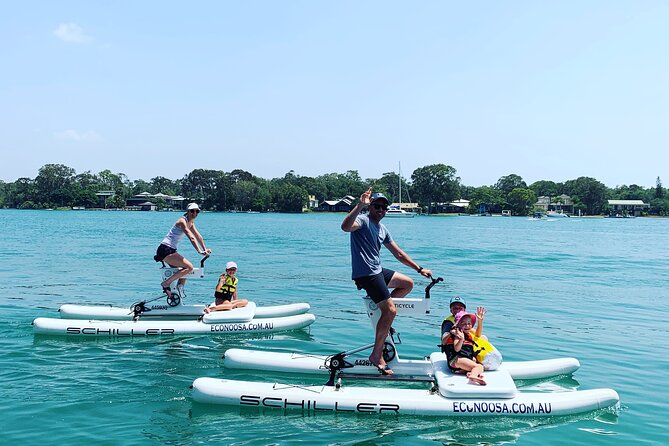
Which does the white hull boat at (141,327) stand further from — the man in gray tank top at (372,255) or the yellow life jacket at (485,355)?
the yellow life jacket at (485,355)

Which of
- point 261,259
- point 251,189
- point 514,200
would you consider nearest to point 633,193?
point 514,200

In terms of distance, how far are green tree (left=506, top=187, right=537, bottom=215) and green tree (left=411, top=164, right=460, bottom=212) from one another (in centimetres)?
1583

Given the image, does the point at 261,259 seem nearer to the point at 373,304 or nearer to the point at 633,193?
the point at 373,304

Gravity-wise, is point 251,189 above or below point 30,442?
above

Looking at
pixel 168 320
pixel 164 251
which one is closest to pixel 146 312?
pixel 168 320

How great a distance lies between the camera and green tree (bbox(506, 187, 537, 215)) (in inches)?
6585

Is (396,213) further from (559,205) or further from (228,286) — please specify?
(228,286)

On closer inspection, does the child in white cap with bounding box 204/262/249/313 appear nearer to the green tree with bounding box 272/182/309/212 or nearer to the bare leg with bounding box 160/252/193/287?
the bare leg with bounding box 160/252/193/287

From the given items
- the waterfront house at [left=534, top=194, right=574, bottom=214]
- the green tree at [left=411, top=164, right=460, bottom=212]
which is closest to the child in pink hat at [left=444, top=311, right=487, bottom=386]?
→ the green tree at [left=411, top=164, right=460, bottom=212]

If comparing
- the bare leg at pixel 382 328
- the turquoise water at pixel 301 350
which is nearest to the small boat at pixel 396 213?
the turquoise water at pixel 301 350

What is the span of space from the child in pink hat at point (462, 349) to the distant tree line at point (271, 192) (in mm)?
154648

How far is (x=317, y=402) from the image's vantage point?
8.33m

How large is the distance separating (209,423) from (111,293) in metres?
13.8

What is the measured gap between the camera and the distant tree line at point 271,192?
544ft
